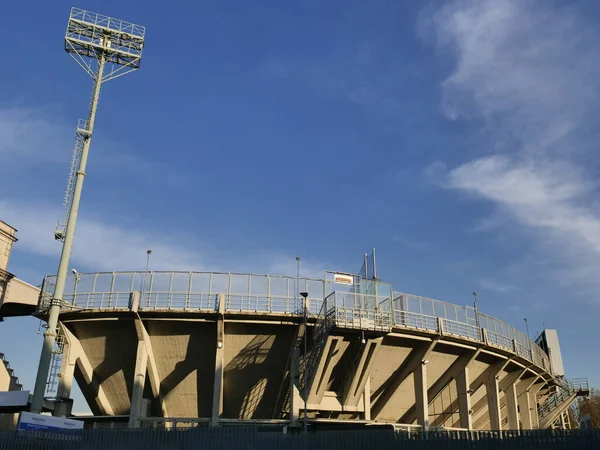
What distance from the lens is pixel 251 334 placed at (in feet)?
113

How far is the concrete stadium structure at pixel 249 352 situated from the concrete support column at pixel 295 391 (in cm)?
7

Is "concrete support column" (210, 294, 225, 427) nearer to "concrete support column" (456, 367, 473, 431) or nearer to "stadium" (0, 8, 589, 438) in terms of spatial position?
"stadium" (0, 8, 589, 438)

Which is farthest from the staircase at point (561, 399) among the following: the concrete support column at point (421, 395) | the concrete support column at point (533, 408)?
the concrete support column at point (421, 395)

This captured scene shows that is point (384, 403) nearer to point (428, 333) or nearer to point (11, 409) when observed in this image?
point (428, 333)

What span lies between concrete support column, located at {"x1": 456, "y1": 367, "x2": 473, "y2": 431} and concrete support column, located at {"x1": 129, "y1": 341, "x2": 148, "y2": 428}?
67.8ft

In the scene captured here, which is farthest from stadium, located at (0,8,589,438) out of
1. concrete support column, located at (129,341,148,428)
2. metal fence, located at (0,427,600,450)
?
metal fence, located at (0,427,600,450)

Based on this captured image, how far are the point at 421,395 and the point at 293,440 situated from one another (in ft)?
58.7

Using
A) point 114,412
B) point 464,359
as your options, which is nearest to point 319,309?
point 464,359

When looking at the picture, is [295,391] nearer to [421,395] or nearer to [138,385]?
[421,395]

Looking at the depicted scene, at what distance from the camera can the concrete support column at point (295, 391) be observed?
105 feet

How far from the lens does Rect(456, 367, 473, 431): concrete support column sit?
37.2 meters

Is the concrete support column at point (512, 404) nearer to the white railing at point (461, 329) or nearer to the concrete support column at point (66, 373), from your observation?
the white railing at point (461, 329)

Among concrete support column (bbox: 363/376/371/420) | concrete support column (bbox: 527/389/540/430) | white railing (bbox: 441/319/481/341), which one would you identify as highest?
white railing (bbox: 441/319/481/341)

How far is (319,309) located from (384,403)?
8.84m
